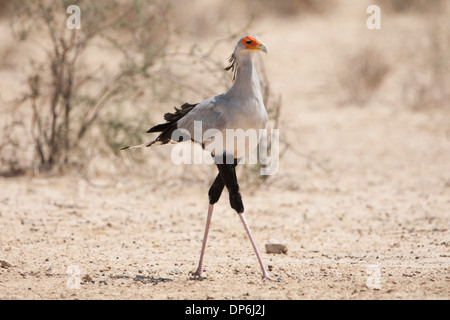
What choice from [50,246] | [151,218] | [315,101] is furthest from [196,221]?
[315,101]

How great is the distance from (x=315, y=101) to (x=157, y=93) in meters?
5.40

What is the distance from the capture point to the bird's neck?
175 inches

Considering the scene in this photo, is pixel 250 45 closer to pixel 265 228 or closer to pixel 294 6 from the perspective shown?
pixel 265 228

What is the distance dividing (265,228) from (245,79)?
7.23 ft

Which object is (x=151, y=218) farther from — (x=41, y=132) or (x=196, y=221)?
(x=41, y=132)

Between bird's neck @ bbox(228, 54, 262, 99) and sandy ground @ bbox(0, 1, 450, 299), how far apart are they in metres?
A: 1.34

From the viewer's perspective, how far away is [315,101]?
12672 mm

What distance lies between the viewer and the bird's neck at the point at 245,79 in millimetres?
4453

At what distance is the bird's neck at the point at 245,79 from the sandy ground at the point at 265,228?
134 centimetres

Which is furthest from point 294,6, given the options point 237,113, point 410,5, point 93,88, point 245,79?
point 237,113

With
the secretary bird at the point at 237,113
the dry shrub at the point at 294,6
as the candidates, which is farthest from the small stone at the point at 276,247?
the dry shrub at the point at 294,6

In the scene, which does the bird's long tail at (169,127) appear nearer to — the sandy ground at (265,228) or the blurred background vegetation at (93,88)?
the sandy ground at (265,228)
